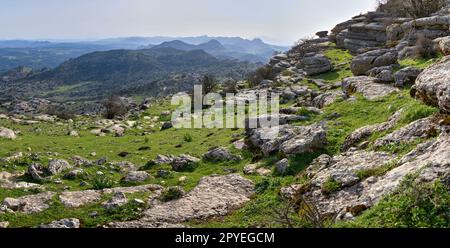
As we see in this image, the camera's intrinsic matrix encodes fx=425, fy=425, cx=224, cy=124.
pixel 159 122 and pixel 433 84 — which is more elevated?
pixel 433 84

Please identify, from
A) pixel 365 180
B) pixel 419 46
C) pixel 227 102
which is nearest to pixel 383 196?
pixel 365 180

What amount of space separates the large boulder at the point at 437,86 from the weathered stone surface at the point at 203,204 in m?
9.56

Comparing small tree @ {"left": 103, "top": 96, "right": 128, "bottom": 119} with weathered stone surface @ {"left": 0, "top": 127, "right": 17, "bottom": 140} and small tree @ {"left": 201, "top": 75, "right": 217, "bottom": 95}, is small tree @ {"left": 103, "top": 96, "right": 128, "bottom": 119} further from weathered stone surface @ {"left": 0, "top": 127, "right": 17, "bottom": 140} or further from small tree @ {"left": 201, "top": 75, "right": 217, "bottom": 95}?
weathered stone surface @ {"left": 0, "top": 127, "right": 17, "bottom": 140}

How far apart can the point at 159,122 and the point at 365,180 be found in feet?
145

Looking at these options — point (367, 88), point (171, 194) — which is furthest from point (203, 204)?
point (367, 88)

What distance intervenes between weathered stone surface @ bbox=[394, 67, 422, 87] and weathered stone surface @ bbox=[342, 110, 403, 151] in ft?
35.2

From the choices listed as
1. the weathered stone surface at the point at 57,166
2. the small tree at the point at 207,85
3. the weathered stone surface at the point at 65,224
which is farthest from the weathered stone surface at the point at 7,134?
the small tree at the point at 207,85

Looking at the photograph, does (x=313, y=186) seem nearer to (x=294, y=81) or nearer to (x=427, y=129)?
(x=427, y=129)

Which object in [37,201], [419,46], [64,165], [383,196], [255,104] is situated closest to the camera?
[383,196]

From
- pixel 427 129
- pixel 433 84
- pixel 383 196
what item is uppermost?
pixel 433 84

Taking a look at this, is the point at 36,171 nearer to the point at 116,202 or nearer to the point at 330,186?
the point at 116,202

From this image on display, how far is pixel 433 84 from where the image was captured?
18344 millimetres

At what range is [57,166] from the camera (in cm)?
2661

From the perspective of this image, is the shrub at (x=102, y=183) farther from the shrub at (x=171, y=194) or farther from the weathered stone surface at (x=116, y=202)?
the shrub at (x=171, y=194)
